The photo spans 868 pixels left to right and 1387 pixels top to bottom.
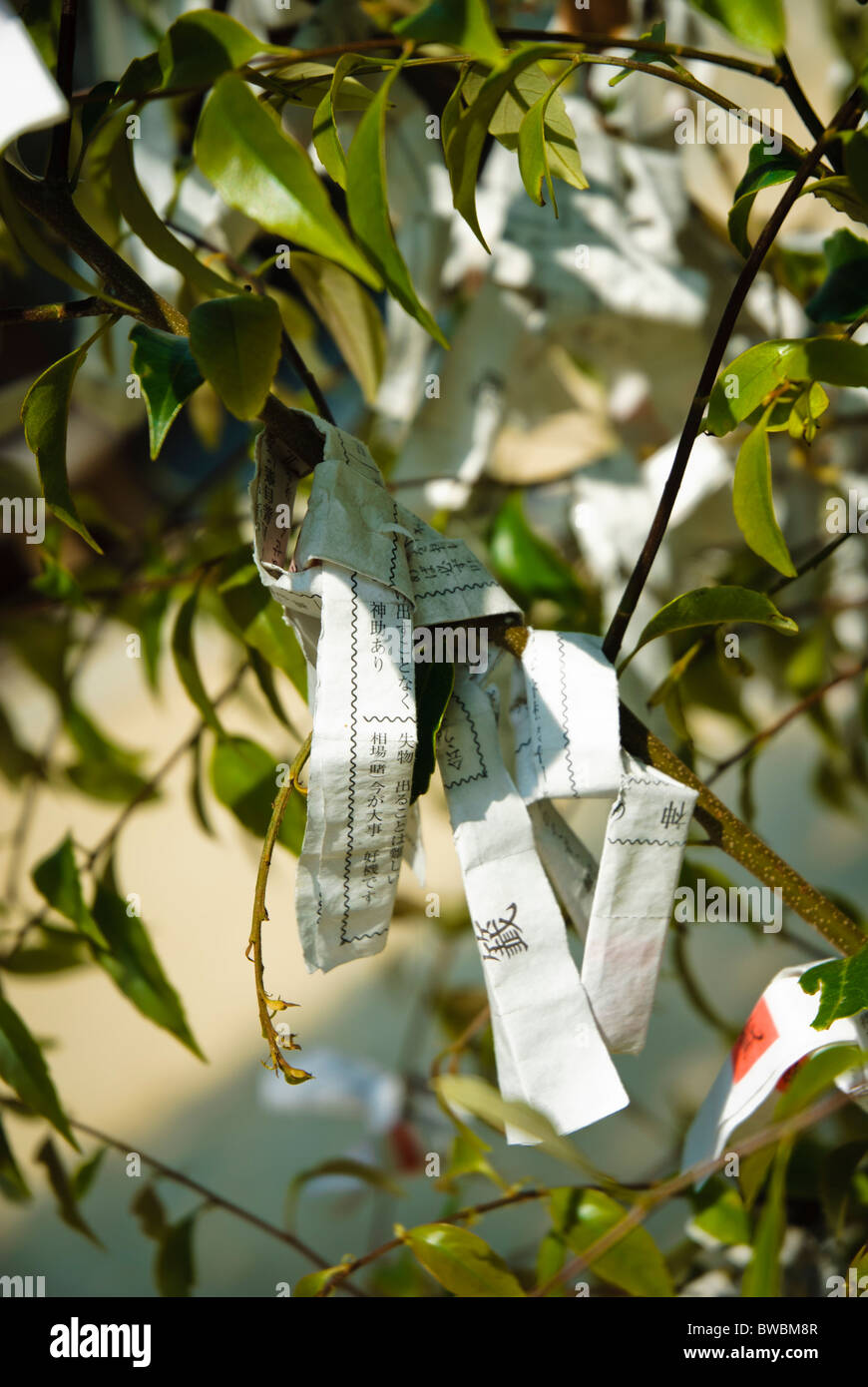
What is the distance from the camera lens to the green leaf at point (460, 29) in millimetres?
189

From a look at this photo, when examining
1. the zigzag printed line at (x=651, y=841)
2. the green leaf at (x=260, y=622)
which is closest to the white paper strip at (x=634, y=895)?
the zigzag printed line at (x=651, y=841)

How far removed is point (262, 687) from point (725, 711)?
284mm

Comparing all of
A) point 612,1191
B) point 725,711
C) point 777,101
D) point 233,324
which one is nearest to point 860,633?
point 725,711

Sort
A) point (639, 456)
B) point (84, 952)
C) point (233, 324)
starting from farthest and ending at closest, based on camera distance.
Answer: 1. point (639, 456)
2. point (84, 952)
3. point (233, 324)

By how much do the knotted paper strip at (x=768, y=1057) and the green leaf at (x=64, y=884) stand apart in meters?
0.20

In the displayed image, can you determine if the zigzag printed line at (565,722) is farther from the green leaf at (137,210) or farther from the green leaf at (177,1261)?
the green leaf at (177,1261)

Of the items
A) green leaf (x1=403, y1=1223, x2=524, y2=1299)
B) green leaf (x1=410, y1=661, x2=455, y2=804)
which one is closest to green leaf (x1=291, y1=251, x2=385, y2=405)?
green leaf (x1=410, y1=661, x2=455, y2=804)

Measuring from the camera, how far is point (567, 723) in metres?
0.26

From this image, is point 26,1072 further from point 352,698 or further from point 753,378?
point 753,378

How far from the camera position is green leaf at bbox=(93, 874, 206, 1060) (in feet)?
1.21

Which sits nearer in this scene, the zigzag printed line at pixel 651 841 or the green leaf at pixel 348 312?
the zigzag printed line at pixel 651 841

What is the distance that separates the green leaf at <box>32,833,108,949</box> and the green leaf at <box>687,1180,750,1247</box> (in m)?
0.23

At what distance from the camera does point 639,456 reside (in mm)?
587
